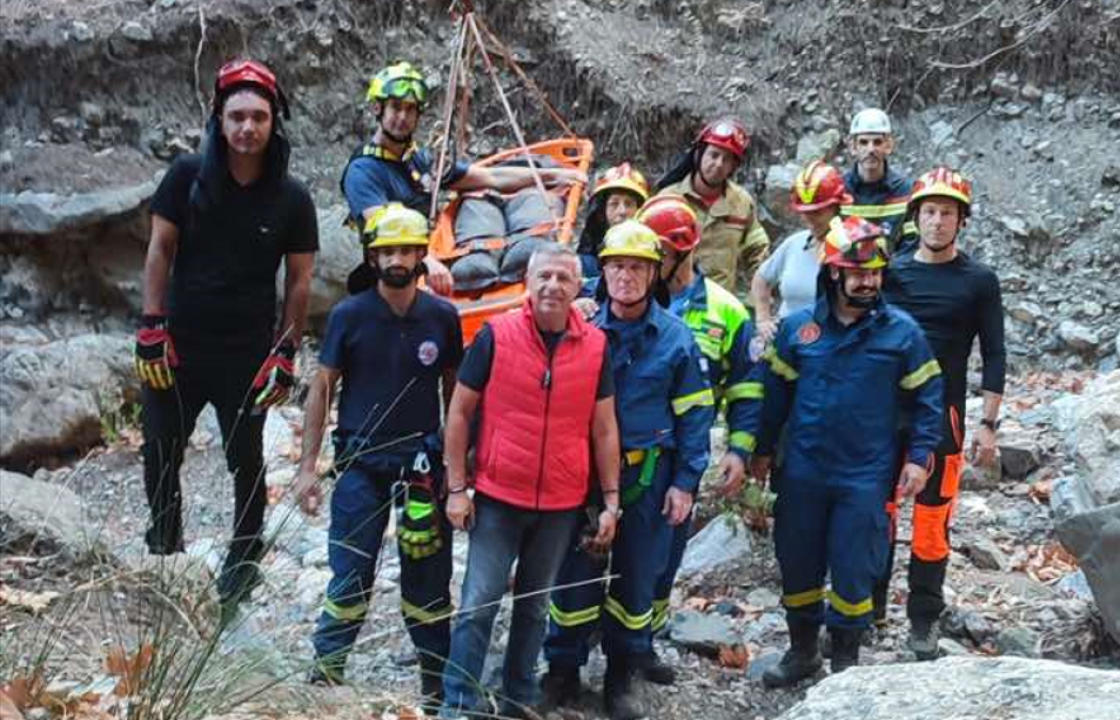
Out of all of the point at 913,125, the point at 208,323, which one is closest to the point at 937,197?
the point at 208,323

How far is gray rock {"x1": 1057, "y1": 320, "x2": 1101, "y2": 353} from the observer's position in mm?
11031

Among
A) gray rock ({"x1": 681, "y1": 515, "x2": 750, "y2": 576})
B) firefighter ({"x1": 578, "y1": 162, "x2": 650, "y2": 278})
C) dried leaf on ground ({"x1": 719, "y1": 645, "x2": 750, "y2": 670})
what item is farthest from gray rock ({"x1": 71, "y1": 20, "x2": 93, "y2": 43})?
dried leaf on ground ({"x1": 719, "y1": 645, "x2": 750, "y2": 670})

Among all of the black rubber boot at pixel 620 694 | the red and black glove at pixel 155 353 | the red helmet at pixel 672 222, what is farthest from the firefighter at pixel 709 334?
the red and black glove at pixel 155 353

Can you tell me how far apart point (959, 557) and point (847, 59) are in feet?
24.7

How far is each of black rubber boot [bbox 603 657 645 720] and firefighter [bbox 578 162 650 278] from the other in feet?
5.46

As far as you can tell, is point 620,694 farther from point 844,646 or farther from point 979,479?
point 979,479

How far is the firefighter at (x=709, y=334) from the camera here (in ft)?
16.6

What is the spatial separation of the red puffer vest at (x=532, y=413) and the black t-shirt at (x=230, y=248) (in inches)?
41.2

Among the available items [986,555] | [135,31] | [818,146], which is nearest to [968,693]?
[986,555]

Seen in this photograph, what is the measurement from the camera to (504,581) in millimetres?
4570

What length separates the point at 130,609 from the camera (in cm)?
385

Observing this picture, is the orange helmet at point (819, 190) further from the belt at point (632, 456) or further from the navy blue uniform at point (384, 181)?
the navy blue uniform at point (384, 181)

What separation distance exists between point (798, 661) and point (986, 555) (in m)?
1.93

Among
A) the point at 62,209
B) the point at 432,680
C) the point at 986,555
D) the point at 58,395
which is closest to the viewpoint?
the point at 432,680
